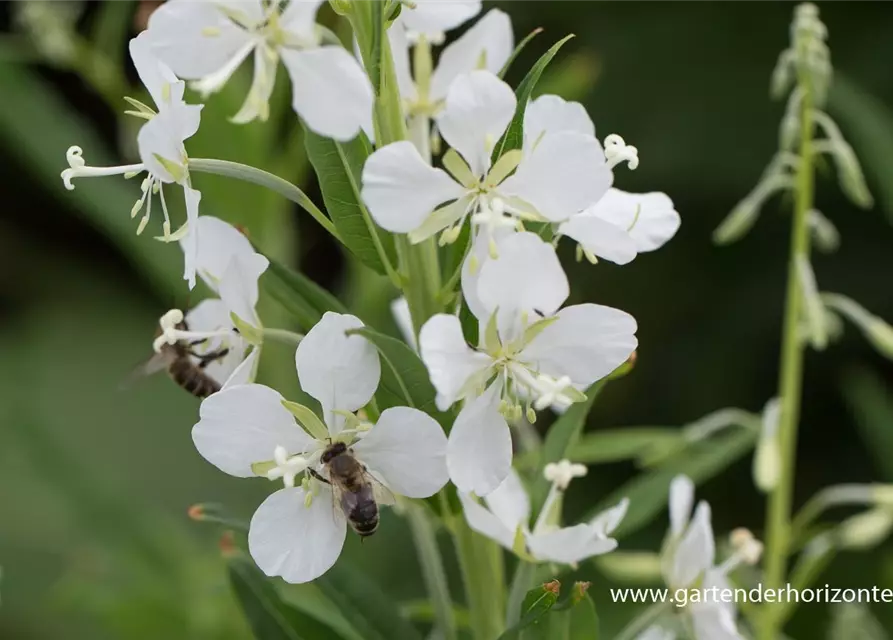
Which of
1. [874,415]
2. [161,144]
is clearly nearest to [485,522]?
[161,144]

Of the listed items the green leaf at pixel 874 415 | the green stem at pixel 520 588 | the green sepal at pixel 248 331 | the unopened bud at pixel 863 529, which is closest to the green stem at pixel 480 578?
the green stem at pixel 520 588

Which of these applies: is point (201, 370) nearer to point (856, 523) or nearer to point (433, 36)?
point (433, 36)

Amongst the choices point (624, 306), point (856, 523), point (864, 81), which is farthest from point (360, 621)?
point (864, 81)

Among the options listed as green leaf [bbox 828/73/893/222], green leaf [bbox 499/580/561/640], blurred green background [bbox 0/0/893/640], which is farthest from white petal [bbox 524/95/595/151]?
green leaf [bbox 828/73/893/222]

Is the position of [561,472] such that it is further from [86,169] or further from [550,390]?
[86,169]

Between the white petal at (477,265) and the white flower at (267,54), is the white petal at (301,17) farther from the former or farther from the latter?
the white petal at (477,265)

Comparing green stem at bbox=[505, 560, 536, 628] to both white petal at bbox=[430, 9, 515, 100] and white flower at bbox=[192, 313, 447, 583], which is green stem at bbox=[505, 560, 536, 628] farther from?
white petal at bbox=[430, 9, 515, 100]

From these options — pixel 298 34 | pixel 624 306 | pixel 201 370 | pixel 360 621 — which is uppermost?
pixel 298 34

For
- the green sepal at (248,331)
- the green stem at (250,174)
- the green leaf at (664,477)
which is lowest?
the green leaf at (664,477)
